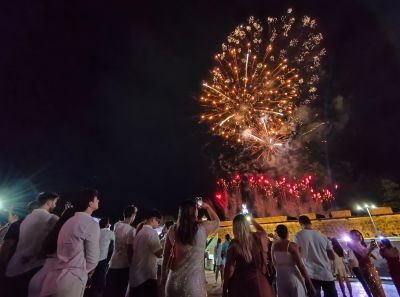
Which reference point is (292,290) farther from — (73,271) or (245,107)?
(245,107)

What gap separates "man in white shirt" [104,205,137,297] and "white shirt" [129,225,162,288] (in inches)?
18.4

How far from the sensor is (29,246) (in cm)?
359

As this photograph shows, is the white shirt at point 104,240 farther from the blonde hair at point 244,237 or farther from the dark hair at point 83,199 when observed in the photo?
the blonde hair at point 244,237

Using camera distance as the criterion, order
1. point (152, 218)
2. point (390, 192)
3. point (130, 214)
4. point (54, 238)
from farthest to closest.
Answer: point (390, 192), point (130, 214), point (152, 218), point (54, 238)

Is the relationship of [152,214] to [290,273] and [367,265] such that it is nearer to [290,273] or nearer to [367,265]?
[290,273]

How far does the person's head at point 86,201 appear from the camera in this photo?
3331 millimetres

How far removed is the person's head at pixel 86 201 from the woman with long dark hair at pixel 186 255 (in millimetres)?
1112

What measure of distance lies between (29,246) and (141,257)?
1565 mm

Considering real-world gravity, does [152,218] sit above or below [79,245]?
above

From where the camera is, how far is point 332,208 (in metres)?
45.0

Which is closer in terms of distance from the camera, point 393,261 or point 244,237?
point 244,237

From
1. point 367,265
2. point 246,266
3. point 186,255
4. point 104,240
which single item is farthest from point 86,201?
point 367,265

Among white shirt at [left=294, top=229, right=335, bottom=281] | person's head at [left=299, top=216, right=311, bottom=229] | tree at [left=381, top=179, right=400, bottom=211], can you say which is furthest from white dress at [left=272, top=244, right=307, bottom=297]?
tree at [left=381, top=179, right=400, bottom=211]

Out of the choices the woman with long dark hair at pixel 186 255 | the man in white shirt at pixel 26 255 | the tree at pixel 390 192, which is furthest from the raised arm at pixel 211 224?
the tree at pixel 390 192
